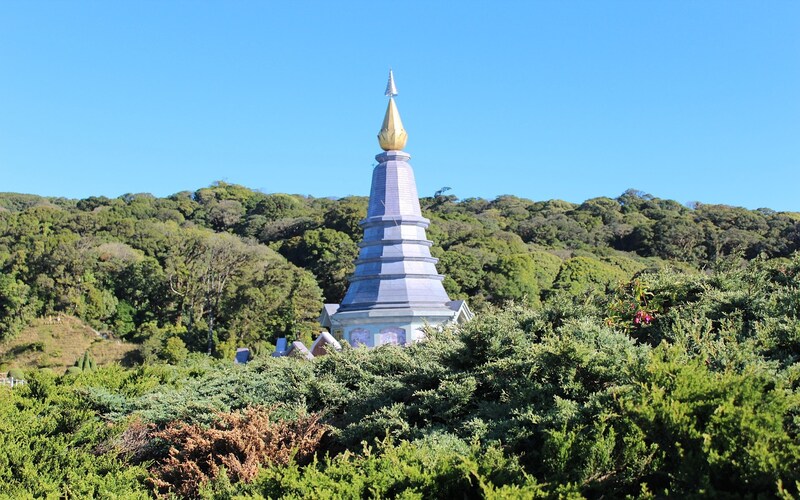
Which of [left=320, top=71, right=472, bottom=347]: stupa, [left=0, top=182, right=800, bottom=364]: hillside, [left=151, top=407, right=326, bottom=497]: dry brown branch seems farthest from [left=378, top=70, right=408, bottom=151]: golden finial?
[left=151, top=407, right=326, bottom=497]: dry brown branch

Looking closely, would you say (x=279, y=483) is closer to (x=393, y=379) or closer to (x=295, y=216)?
(x=393, y=379)

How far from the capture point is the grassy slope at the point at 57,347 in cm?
3572

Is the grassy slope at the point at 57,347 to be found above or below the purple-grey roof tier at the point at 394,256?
below

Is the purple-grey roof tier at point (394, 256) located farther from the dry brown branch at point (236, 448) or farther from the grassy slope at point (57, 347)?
the grassy slope at point (57, 347)

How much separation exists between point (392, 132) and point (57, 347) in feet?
70.1

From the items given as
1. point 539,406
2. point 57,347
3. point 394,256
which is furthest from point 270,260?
point 539,406

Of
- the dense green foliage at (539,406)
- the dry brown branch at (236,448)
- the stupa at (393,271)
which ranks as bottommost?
the dry brown branch at (236,448)

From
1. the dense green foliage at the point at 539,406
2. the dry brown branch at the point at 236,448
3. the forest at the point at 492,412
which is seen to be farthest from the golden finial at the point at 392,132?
the dry brown branch at the point at 236,448

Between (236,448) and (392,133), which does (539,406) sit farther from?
(392,133)

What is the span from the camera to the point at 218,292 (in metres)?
40.5

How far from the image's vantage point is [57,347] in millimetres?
37250

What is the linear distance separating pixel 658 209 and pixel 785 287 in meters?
58.2

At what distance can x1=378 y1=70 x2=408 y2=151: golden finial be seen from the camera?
82.6 feet

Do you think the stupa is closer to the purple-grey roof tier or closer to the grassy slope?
the purple-grey roof tier
